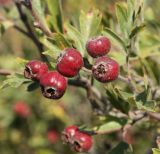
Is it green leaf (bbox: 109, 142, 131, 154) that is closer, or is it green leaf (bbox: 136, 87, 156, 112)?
green leaf (bbox: 136, 87, 156, 112)

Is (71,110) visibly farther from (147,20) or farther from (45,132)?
(147,20)

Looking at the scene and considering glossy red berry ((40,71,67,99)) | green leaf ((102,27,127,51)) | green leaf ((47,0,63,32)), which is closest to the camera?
glossy red berry ((40,71,67,99))

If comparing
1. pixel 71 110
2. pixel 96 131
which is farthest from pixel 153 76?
pixel 71 110

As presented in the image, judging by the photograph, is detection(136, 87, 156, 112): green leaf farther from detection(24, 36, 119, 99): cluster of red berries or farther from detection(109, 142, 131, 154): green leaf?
detection(109, 142, 131, 154): green leaf

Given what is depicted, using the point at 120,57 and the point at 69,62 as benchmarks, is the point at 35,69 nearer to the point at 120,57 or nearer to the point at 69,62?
A: the point at 69,62

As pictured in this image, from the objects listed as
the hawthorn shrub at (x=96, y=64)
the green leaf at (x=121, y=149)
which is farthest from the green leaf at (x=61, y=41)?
the green leaf at (x=121, y=149)

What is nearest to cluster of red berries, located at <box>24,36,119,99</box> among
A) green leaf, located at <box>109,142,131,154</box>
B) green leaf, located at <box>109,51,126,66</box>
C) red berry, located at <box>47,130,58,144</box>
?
green leaf, located at <box>109,51,126,66</box>

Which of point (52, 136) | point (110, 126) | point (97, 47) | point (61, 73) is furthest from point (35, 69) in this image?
point (52, 136)

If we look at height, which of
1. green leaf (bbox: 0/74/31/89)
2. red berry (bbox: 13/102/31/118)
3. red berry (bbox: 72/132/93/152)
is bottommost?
red berry (bbox: 13/102/31/118)
